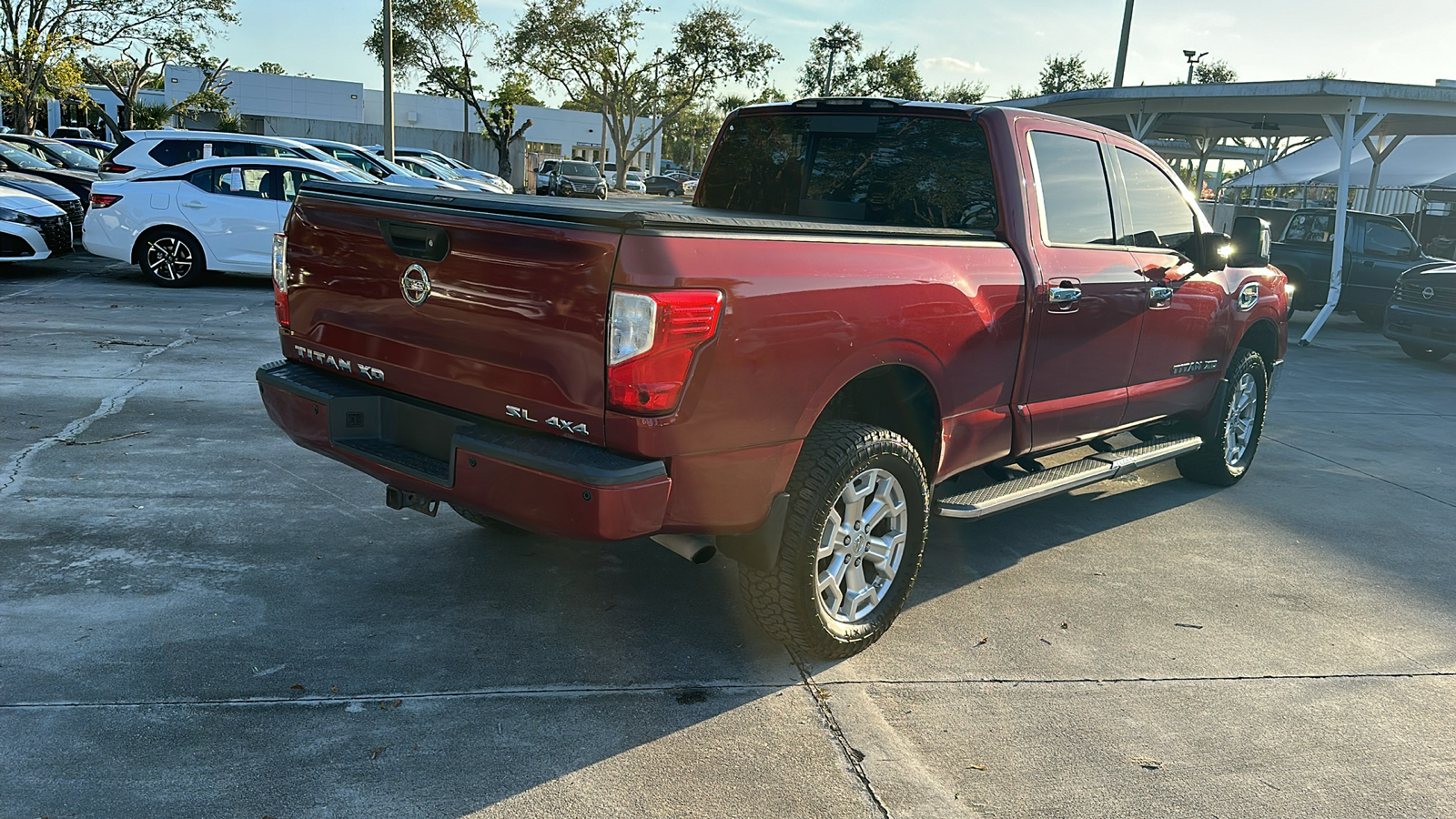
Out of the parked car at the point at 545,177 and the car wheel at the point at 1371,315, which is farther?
the parked car at the point at 545,177

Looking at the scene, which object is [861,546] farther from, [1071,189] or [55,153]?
[55,153]

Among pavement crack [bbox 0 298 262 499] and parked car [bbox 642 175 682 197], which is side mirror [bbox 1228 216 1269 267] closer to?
pavement crack [bbox 0 298 262 499]

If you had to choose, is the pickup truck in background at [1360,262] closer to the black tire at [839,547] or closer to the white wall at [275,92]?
the black tire at [839,547]

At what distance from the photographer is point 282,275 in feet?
12.8

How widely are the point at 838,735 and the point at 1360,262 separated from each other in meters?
15.5

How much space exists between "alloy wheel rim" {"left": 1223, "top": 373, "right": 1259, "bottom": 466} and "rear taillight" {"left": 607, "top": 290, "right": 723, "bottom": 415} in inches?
169

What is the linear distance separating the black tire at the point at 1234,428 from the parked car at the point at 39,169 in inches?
622

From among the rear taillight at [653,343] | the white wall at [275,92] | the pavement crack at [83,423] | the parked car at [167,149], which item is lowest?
the pavement crack at [83,423]

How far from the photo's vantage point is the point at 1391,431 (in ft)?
27.6

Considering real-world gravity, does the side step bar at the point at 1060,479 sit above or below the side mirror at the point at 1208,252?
below

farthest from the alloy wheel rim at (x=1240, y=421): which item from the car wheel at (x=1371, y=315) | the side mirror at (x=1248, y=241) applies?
the car wheel at (x=1371, y=315)

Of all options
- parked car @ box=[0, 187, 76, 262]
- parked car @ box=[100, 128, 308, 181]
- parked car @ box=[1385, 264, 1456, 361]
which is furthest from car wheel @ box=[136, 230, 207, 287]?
parked car @ box=[1385, 264, 1456, 361]

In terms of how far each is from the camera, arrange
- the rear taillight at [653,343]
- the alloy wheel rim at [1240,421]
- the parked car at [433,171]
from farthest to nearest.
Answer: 1. the parked car at [433,171]
2. the alloy wheel rim at [1240,421]
3. the rear taillight at [653,343]

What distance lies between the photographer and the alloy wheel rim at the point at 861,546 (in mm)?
3580
